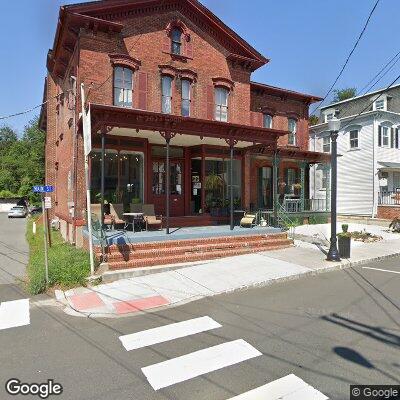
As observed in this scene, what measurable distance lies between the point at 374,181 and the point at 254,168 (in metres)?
9.77

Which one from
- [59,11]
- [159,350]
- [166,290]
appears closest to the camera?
[159,350]

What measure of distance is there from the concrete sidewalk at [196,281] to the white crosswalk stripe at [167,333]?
1267mm

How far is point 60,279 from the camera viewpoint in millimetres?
9531

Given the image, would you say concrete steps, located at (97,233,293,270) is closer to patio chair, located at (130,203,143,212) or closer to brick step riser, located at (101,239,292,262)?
brick step riser, located at (101,239,292,262)

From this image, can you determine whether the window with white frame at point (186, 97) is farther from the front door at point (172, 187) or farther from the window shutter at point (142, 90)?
the front door at point (172, 187)

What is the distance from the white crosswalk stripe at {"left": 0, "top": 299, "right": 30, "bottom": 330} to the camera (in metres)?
6.97

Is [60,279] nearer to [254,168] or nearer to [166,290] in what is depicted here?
[166,290]

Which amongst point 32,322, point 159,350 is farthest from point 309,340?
point 32,322

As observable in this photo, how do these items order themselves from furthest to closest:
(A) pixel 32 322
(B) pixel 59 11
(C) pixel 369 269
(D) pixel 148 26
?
(D) pixel 148 26 → (B) pixel 59 11 → (C) pixel 369 269 → (A) pixel 32 322

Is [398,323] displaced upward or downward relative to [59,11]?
downward

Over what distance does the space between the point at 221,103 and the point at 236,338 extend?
529 inches

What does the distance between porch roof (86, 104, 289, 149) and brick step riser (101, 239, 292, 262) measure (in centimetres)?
397

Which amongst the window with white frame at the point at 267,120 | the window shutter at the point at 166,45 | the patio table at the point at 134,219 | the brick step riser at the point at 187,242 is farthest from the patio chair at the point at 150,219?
the window with white frame at the point at 267,120

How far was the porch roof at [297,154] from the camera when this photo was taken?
19906 mm
